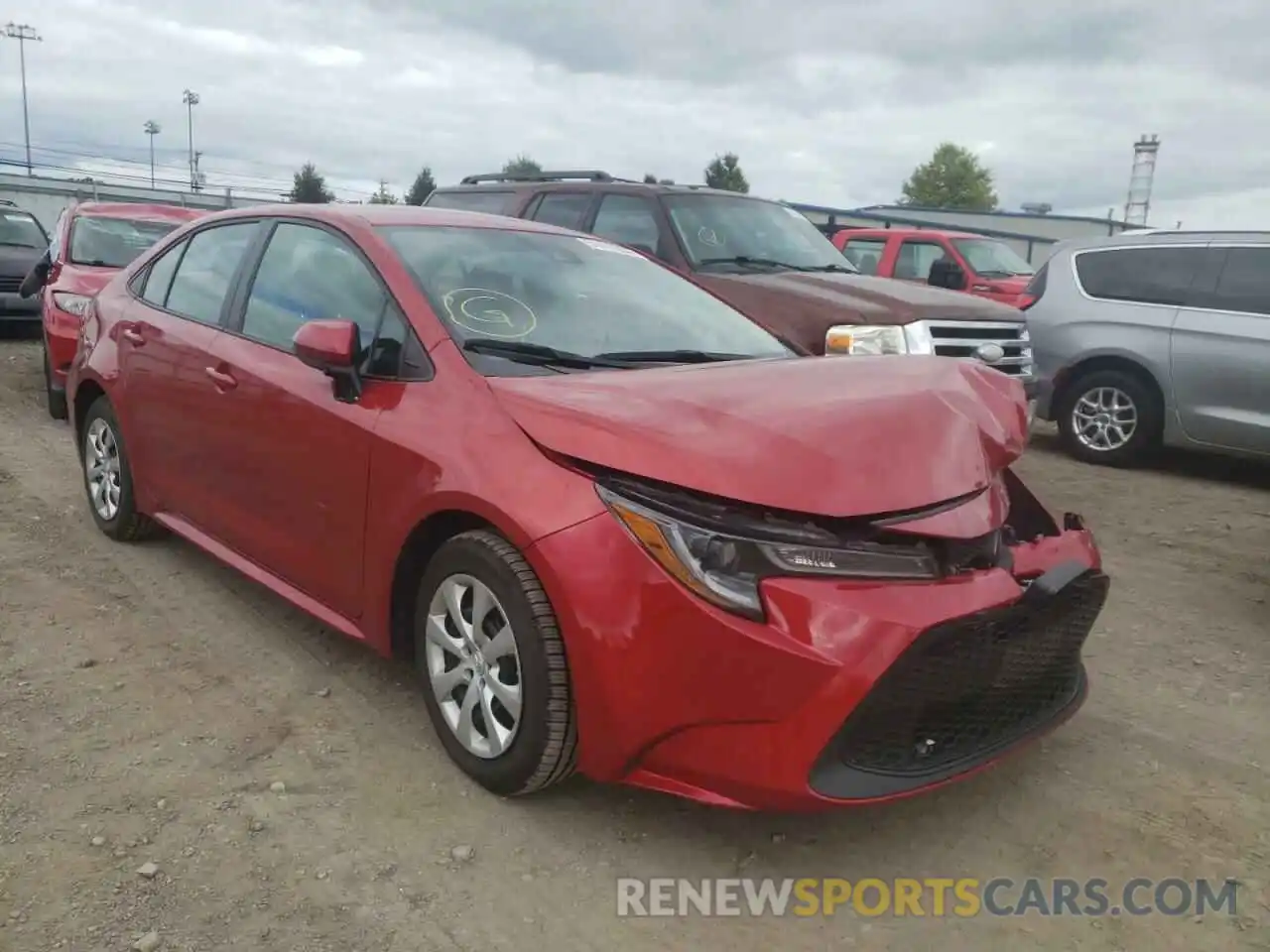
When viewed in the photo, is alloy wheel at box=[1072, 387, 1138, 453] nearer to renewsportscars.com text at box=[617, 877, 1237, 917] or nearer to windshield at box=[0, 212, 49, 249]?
renewsportscars.com text at box=[617, 877, 1237, 917]

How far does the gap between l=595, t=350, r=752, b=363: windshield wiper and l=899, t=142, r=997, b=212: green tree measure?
3324 inches

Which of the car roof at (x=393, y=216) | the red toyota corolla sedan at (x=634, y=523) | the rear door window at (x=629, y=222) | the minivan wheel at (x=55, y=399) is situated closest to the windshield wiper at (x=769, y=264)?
the rear door window at (x=629, y=222)

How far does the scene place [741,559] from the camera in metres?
2.46

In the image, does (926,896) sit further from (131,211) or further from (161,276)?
(131,211)

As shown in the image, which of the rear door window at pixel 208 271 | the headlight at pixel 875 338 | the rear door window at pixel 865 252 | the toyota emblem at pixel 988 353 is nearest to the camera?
the rear door window at pixel 208 271

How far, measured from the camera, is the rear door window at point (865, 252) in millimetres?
12109

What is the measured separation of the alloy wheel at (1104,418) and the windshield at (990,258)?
15.9 ft

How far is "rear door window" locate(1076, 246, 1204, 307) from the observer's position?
7.66 metres

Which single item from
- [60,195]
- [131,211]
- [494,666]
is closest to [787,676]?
[494,666]

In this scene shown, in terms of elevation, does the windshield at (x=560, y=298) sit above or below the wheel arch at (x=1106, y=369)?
above

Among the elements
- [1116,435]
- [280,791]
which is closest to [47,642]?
[280,791]

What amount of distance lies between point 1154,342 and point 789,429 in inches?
237

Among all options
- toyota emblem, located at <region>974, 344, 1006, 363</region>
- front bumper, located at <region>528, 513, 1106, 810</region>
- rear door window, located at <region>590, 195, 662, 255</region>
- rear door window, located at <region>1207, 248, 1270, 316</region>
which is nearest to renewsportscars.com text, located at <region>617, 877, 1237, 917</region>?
front bumper, located at <region>528, 513, 1106, 810</region>

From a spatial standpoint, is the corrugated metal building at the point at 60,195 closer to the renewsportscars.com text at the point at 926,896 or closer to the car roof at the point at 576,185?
the car roof at the point at 576,185
